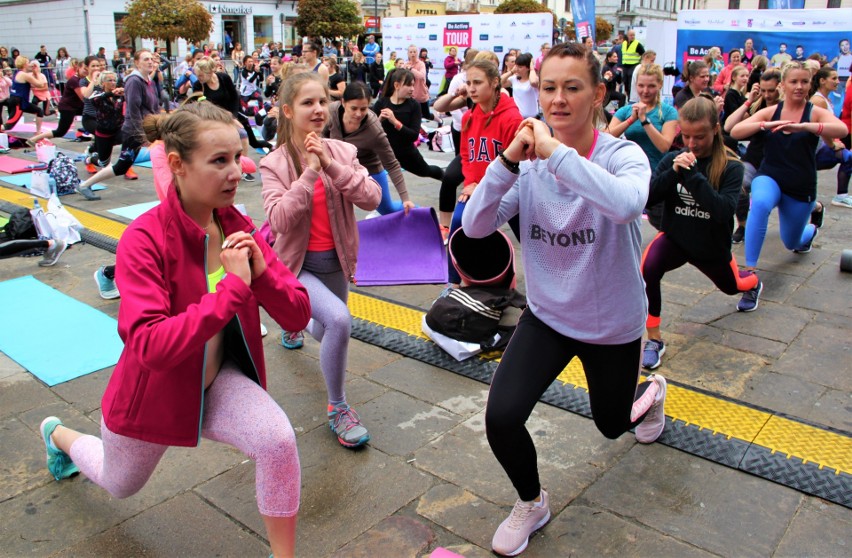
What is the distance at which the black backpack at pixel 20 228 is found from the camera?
6.84 metres

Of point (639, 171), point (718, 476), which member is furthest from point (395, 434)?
point (639, 171)

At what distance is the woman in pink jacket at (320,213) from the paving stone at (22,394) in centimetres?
160

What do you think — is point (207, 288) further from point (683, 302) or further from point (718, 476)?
point (683, 302)

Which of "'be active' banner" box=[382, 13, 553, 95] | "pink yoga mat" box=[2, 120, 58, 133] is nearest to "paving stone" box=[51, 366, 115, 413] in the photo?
"pink yoga mat" box=[2, 120, 58, 133]

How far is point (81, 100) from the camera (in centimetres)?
1280

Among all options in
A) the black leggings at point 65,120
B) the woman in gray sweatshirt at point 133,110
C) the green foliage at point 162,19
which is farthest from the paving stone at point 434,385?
the green foliage at point 162,19

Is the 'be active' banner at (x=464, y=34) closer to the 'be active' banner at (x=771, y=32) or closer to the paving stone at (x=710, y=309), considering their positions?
the 'be active' banner at (x=771, y=32)

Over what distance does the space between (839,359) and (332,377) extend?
323 cm

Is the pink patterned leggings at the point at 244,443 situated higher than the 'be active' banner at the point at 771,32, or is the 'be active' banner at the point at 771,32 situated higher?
the 'be active' banner at the point at 771,32

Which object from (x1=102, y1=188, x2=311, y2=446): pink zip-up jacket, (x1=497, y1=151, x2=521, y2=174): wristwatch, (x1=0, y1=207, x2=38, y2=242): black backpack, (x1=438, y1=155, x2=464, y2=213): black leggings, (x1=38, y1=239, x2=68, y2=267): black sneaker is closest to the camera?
(x1=102, y1=188, x2=311, y2=446): pink zip-up jacket

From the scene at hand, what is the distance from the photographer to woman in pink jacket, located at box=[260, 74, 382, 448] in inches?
137

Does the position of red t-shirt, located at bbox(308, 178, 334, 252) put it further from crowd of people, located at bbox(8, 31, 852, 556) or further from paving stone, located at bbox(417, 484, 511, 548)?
paving stone, located at bbox(417, 484, 511, 548)

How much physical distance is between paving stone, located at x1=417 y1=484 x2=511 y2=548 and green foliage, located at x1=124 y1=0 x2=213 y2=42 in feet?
92.0

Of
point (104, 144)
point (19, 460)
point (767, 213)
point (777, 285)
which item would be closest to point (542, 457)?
point (19, 460)
